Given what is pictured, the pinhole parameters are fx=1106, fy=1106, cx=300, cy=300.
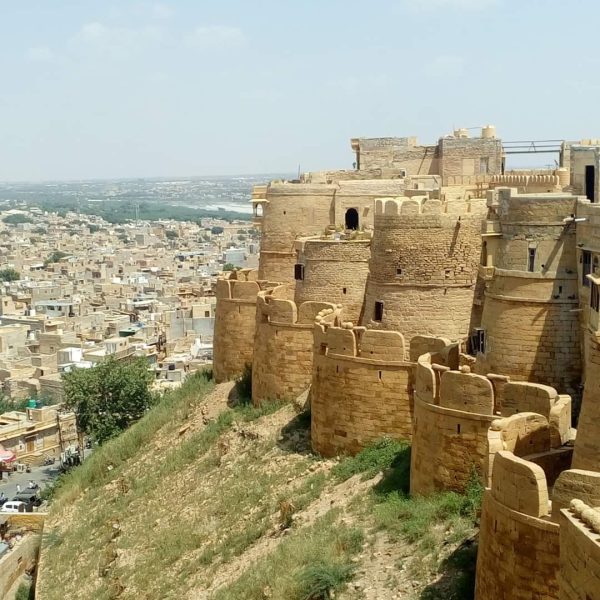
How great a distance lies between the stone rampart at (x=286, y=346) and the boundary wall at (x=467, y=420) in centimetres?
589

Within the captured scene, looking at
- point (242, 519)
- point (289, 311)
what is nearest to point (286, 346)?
point (289, 311)

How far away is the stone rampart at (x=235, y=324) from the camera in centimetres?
2398

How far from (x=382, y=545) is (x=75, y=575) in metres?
8.66

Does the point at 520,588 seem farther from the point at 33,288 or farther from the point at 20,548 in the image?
the point at 33,288

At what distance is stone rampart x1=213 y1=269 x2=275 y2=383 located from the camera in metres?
24.0

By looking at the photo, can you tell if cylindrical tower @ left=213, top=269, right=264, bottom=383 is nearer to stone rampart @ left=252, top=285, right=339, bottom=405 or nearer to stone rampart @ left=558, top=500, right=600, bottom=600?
stone rampart @ left=252, top=285, right=339, bottom=405

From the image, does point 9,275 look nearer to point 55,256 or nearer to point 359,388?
point 55,256

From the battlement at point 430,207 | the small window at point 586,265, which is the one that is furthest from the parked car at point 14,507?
the small window at point 586,265

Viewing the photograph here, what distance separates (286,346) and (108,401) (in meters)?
14.5

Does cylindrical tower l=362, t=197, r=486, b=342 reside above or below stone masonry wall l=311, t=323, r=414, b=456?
above

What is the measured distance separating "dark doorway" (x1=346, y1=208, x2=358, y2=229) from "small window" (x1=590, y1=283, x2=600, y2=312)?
475 inches

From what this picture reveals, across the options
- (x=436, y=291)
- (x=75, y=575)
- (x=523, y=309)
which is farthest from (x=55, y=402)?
(x=523, y=309)

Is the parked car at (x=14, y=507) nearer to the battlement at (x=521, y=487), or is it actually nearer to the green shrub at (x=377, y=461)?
the green shrub at (x=377, y=461)

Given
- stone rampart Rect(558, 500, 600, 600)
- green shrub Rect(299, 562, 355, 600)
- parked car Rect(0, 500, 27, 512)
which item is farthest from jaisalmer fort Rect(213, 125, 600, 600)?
parked car Rect(0, 500, 27, 512)
